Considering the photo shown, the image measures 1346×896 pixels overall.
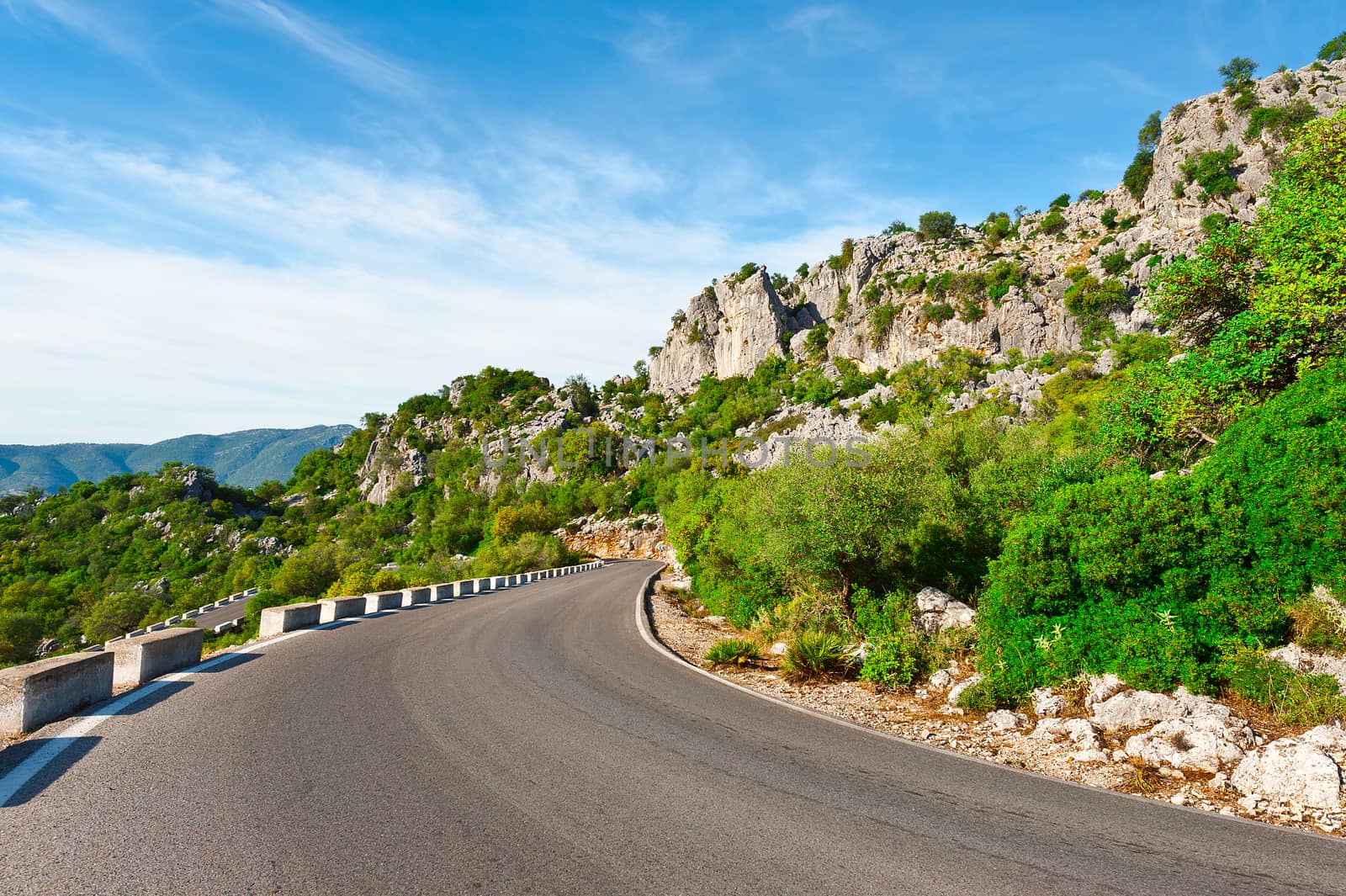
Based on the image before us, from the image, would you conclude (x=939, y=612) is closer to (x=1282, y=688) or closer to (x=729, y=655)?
(x=729, y=655)

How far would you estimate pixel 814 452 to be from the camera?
62.8 ft

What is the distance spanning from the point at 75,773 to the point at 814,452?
17.3 m

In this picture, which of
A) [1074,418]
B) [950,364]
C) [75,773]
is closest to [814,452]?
[75,773]

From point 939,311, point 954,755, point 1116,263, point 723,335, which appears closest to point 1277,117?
point 1116,263

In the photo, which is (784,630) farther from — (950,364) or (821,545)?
(950,364)

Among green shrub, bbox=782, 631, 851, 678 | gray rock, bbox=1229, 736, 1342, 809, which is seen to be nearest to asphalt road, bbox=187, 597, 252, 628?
green shrub, bbox=782, 631, 851, 678

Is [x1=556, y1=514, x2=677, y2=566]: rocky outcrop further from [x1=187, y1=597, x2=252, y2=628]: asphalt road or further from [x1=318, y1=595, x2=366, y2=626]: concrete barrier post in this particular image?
[x1=318, y1=595, x2=366, y2=626]: concrete barrier post

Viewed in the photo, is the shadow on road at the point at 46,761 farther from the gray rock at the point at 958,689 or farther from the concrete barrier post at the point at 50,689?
the gray rock at the point at 958,689

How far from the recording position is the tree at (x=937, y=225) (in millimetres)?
123188

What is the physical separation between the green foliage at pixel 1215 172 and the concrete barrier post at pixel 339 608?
109310 millimetres

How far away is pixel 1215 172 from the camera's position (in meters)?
81.6

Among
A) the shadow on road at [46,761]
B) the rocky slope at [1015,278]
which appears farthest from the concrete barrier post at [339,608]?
the rocky slope at [1015,278]

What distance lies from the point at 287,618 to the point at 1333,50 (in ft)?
506

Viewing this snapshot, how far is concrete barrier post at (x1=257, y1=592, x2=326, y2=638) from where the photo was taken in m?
14.4
